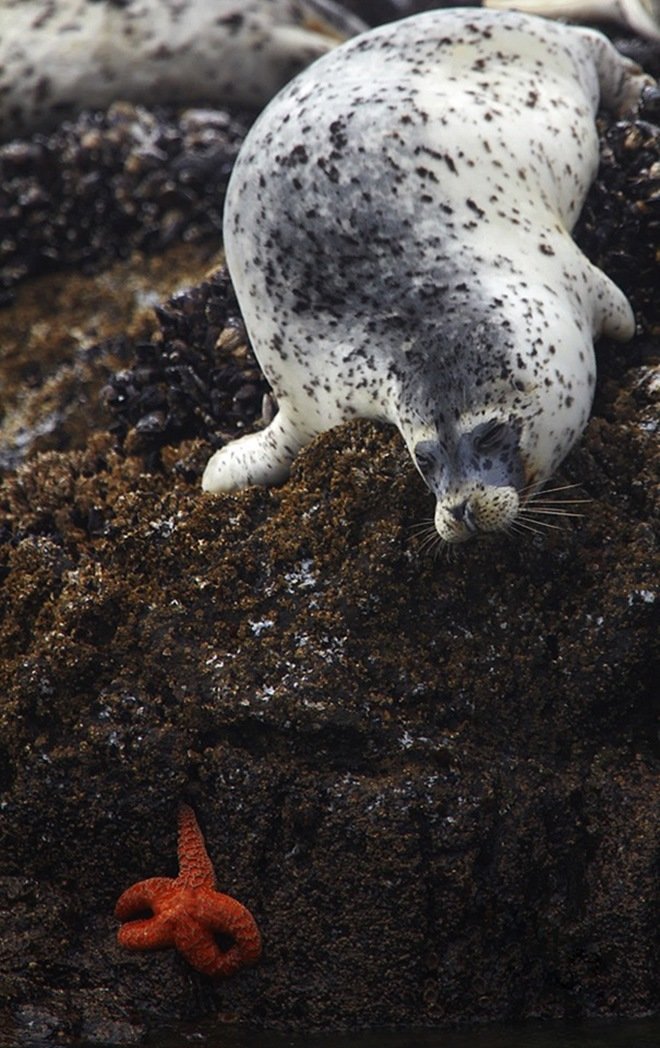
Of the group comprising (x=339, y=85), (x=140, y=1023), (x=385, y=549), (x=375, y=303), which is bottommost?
(x=140, y=1023)

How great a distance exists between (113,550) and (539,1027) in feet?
6.60

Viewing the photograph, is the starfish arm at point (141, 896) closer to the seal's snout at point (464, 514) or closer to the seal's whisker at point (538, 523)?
the seal's snout at point (464, 514)

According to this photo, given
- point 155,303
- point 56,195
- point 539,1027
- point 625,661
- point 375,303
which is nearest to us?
point 539,1027

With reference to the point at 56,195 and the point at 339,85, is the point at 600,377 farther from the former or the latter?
the point at 56,195

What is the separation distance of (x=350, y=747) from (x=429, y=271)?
1.53 metres

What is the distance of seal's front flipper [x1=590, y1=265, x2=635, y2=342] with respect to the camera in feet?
16.3

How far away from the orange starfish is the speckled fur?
A: 4.56m

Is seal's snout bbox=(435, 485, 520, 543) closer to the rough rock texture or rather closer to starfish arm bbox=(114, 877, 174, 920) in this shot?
the rough rock texture

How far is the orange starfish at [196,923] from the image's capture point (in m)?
4.28

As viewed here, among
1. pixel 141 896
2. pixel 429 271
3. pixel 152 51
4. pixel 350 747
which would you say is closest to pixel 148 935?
pixel 141 896

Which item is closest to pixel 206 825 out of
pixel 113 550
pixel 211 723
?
pixel 211 723

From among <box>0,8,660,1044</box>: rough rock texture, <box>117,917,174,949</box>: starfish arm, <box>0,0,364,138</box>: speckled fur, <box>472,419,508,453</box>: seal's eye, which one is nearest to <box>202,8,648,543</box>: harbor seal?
<box>472,419,508,453</box>: seal's eye

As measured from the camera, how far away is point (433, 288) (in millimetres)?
4703

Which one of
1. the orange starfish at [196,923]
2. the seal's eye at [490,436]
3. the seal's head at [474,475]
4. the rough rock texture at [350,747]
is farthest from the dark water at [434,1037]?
the seal's eye at [490,436]
